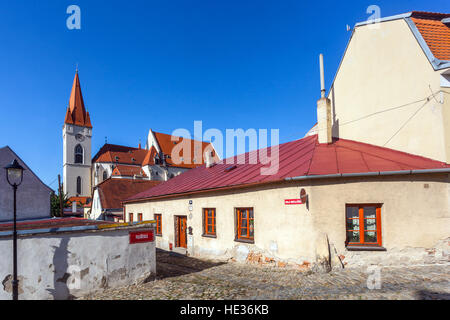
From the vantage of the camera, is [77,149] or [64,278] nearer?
[64,278]

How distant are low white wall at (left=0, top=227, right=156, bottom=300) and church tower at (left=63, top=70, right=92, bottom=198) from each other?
191 ft

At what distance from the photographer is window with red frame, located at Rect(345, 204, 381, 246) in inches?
348

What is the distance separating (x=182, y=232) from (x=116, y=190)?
58.6 ft

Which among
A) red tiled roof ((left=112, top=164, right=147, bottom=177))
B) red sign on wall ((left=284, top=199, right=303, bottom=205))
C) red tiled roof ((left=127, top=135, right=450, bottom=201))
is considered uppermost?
red tiled roof ((left=112, top=164, right=147, bottom=177))

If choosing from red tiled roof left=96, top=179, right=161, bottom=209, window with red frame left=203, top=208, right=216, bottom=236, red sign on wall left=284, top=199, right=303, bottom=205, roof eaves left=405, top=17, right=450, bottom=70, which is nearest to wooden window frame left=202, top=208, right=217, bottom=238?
window with red frame left=203, top=208, right=216, bottom=236

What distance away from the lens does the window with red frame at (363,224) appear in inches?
348

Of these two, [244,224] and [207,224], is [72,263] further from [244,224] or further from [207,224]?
[207,224]

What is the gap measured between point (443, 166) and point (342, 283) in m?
5.10

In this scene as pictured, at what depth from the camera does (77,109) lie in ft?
207

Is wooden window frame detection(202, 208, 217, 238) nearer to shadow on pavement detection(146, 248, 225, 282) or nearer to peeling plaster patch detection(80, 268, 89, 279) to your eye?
shadow on pavement detection(146, 248, 225, 282)

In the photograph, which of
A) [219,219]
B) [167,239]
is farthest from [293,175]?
[167,239]

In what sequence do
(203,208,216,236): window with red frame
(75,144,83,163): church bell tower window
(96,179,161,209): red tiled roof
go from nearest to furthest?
1. (203,208,216,236): window with red frame
2. (96,179,161,209): red tiled roof
3. (75,144,83,163): church bell tower window

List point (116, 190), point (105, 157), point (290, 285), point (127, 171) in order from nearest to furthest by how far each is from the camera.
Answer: point (290, 285) < point (116, 190) < point (127, 171) < point (105, 157)

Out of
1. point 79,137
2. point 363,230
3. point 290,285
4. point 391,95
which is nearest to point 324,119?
point 391,95
